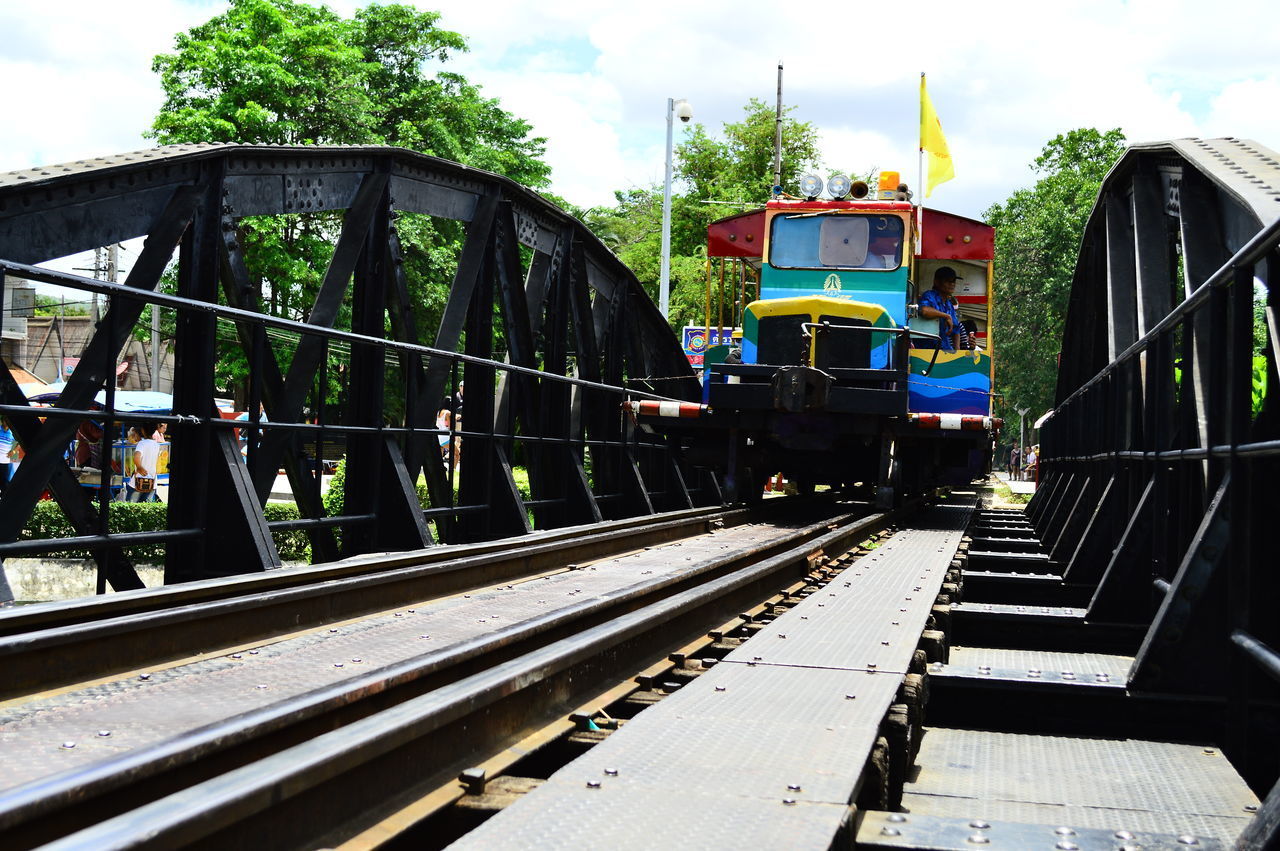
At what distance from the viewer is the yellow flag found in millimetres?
18625

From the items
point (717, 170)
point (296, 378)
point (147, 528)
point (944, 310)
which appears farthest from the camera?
point (717, 170)

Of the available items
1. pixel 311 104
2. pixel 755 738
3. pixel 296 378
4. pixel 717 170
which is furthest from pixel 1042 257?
pixel 755 738

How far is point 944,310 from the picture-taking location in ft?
47.5

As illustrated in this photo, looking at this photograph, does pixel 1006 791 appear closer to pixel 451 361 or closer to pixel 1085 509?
pixel 1085 509

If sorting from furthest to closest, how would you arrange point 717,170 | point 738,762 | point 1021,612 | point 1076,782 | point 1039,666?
point 717,170, point 1021,612, point 1039,666, point 1076,782, point 738,762

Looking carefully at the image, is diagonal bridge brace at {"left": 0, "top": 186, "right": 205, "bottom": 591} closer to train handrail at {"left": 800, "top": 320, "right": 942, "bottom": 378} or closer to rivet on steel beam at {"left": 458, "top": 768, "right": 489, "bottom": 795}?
rivet on steel beam at {"left": 458, "top": 768, "right": 489, "bottom": 795}

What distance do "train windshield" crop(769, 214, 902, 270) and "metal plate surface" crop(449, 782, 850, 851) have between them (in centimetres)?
1183

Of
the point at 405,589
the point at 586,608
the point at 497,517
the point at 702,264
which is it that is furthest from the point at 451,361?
A: the point at 702,264

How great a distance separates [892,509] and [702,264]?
90.1 ft

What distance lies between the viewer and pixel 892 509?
12.7 metres

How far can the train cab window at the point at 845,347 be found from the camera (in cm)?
1277

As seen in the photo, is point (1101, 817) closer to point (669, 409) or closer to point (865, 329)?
point (865, 329)

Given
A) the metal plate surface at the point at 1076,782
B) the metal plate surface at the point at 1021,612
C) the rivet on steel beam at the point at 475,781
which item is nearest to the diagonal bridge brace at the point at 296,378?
the metal plate surface at the point at 1021,612

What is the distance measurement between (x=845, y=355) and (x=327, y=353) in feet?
21.8
